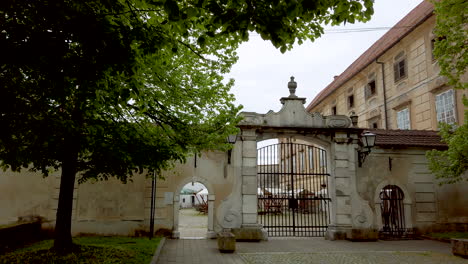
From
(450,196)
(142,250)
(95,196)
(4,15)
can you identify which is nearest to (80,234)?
(95,196)

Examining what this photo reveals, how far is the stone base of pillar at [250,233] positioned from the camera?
12.6m

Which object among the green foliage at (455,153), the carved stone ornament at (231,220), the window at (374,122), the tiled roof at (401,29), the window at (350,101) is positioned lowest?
the carved stone ornament at (231,220)

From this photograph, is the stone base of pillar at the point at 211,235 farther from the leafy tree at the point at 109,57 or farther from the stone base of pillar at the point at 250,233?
the leafy tree at the point at 109,57

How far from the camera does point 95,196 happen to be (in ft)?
42.6

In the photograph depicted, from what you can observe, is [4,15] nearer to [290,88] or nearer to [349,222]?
[290,88]

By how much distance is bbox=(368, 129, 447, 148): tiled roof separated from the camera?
14469 mm

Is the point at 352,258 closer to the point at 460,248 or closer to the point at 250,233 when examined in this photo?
the point at 460,248

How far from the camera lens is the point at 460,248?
382 inches

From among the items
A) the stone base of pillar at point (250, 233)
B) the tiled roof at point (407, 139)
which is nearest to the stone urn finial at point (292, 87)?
the tiled roof at point (407, 139)

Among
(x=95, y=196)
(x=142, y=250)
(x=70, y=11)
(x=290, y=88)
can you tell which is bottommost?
(x=142, y=250)

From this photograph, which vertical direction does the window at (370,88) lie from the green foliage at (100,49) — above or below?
above

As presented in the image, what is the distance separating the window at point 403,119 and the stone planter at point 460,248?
41.4 feet

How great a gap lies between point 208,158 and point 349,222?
19.2 ft

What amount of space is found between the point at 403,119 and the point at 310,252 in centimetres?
1480
